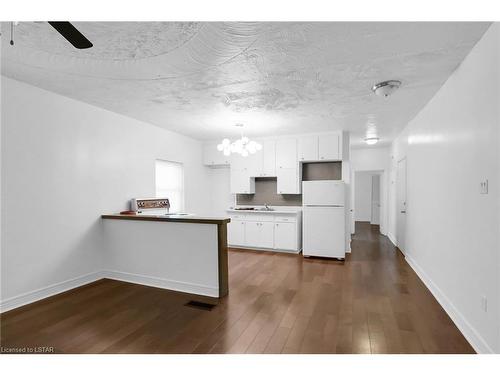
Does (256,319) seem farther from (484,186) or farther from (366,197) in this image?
(366,197)

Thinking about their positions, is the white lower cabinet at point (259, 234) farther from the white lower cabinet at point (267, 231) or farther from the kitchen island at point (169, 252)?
the kitchen island at point (169, 252)

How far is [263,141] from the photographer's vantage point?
6.36 metres

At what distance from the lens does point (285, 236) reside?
5785 mm

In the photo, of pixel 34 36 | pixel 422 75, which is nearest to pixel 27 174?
pixel 34 36

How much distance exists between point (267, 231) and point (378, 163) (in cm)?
423

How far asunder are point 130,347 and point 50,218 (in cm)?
214

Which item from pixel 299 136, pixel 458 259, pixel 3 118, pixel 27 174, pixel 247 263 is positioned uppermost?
pixel 299 136

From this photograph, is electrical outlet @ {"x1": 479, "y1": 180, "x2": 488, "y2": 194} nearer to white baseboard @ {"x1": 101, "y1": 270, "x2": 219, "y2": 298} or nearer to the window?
white baseboard @ {"x1": 101, "y1": 270, "x2": 219, "y2": 298}

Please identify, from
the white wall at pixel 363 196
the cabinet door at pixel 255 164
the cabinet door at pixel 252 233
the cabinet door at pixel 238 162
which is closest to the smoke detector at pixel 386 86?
the cabinet door at pixel 255 164

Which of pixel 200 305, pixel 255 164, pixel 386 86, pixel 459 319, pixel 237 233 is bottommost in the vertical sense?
pixel 200 305

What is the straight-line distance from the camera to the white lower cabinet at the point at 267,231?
5.74m

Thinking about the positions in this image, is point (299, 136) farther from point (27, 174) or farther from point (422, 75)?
point (27, 174)

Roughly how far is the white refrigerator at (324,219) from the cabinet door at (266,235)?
0.72 m

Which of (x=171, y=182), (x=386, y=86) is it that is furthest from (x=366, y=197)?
(x=386, y=86)
